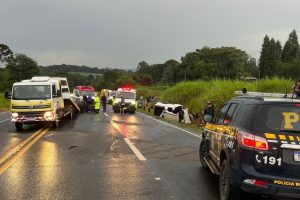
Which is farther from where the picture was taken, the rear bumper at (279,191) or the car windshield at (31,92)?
the car windshield at (31,92)

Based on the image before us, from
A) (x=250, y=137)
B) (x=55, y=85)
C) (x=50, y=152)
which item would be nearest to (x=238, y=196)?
(x=250, y=137)

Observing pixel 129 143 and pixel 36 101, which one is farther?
pixel 36 101

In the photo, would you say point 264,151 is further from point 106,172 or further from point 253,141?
point 106,172

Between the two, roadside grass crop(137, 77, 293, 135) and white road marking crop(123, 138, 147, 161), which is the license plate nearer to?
white road marking crop(123, 138, 147, 161)

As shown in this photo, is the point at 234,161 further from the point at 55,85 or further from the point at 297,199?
the point at 55,85

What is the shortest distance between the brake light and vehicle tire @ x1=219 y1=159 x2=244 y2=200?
625 millimetres

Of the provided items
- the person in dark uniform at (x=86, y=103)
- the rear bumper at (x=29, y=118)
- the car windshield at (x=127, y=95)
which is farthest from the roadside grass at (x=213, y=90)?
the rear bumper at (x=29, y=118)

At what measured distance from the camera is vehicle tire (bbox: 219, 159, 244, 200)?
671cm

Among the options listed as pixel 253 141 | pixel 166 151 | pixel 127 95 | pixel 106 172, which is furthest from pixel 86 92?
pixel 253 141

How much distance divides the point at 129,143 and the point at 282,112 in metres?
9.37

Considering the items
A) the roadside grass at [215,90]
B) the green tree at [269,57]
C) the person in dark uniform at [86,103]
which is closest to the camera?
the roadside grass at [215,90]

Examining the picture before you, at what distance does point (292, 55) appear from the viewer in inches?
4040

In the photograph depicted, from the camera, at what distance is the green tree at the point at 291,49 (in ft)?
337

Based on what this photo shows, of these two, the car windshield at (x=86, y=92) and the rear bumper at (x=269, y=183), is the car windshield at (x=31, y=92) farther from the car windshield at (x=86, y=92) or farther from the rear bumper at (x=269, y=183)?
the car windshield at (x=86, y=92)
